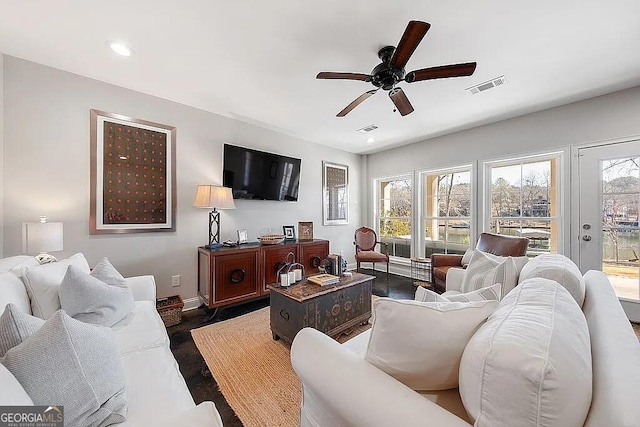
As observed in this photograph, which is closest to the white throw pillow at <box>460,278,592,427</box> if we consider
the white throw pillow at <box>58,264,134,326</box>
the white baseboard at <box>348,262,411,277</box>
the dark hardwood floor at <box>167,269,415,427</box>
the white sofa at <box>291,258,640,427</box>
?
the white sofa at <box>291,258,640,427</box>

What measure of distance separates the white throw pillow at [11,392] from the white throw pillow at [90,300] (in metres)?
0.91

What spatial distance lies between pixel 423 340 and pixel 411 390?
0.15 meters

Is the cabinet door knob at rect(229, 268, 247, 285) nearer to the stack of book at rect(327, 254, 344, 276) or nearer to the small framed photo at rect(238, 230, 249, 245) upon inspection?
the small framed photo at rect(238, 230, 249, 245)

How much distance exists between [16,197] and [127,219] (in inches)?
30.7

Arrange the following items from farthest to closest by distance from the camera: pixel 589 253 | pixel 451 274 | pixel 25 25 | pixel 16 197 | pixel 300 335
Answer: pixel 589 253 → pixel 451 274 → pixel 16 197 → pixel 25 25 → pixel 300 335

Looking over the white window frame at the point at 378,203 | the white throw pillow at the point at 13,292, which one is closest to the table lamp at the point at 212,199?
the white throw pillow at the point at 13,292

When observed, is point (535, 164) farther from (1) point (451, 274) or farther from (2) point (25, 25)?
(2) point (25, 25)

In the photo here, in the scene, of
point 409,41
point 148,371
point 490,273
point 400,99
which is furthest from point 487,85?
point 148,371

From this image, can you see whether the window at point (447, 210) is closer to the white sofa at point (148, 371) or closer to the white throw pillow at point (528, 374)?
the white throw pillow at point (528, 374)

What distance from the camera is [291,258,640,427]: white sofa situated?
55 cm

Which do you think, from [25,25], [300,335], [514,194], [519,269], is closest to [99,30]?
[25,25]

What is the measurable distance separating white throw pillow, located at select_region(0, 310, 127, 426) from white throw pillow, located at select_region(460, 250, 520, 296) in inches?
83.8

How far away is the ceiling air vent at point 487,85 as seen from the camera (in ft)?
7.88

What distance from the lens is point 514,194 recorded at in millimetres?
3449
